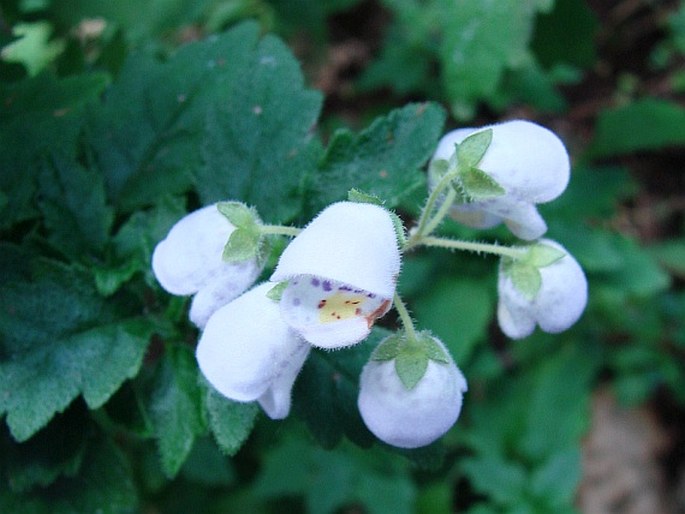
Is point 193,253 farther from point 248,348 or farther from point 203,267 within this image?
point 248,348

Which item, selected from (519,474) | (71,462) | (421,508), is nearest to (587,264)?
(519,474)

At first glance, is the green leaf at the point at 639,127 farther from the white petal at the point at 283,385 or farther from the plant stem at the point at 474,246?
the white petal at the point at 283,385

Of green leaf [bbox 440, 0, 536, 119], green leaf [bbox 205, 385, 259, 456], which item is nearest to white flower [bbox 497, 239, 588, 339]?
green leaf [bbox 205, 385, 259, 456]

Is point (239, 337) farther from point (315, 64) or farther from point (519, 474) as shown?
point (315, 64)

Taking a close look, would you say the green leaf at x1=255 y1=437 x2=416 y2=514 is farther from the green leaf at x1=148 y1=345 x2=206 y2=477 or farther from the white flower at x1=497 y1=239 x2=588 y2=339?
the white flower at x1=497 y1=239 x2=588 y2=339

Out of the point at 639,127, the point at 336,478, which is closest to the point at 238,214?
the point at 336,478

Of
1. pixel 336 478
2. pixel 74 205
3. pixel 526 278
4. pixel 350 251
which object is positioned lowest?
pixel 336 478
